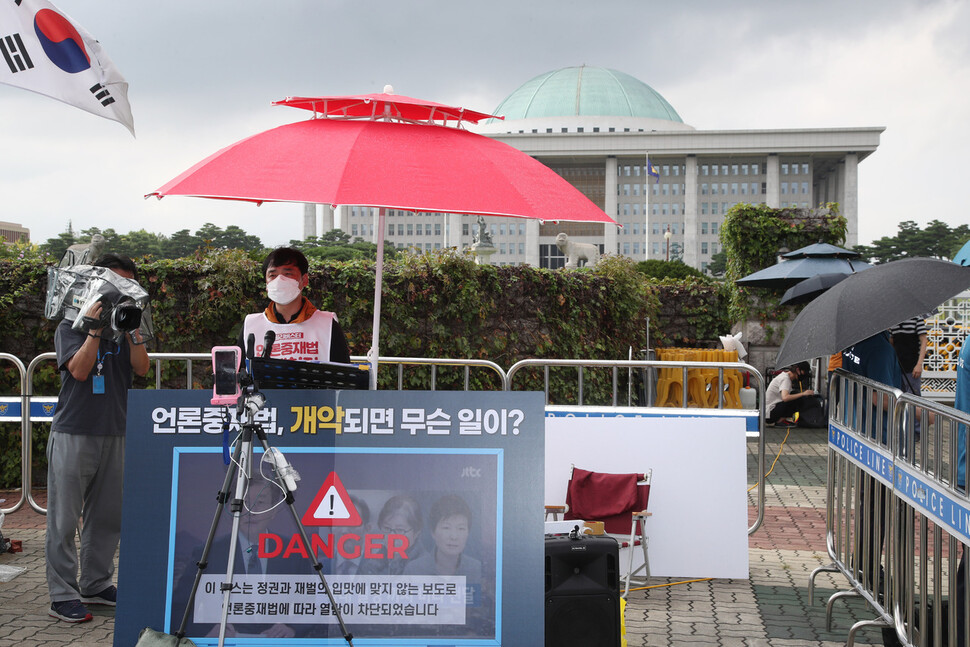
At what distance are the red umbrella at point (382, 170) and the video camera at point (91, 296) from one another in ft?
3.30

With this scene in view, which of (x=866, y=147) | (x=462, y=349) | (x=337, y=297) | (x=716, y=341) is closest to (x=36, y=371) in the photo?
(x=337, y=297)

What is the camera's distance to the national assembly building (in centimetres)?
10562

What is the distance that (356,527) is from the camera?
3.62m

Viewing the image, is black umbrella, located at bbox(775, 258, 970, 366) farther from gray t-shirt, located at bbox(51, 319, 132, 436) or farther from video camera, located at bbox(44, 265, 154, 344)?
gray t-shirt, located at bbox(51, 319, 132, 436)

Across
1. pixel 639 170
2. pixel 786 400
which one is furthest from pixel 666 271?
pixel 639 170

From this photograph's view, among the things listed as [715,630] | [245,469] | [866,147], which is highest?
[866,147]

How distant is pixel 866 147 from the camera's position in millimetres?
103312

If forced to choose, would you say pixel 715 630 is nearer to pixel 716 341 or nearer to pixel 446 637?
pixel 446 637

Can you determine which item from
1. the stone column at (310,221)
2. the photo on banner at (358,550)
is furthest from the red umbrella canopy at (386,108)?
the stone column at (310,221)

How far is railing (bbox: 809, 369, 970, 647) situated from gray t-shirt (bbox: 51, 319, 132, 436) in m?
4.30

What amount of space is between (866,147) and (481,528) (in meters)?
111

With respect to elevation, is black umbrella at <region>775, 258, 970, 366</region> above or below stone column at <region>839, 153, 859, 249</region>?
below

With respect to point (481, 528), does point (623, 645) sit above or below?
below

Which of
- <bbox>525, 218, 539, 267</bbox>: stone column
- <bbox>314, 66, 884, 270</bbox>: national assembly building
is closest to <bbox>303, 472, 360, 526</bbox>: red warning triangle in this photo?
<bbox>314, 66, 884, 270</bbox>: national assembly building
